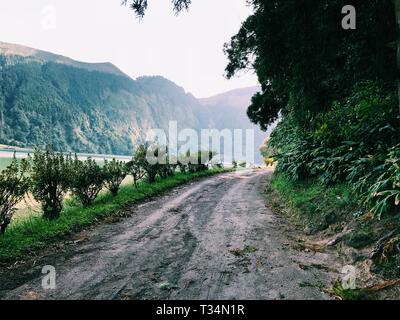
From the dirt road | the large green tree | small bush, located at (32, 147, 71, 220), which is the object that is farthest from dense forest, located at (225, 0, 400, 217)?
small bush, located at (32, 147, 71, 220)

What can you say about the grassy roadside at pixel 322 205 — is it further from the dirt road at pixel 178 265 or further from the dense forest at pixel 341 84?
the dirt road at pixel 178 265

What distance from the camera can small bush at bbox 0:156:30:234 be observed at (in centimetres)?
702

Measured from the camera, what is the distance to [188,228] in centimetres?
786

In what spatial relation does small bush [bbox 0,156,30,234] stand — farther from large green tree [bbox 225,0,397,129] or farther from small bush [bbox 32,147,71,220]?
large green tree [bbox 225,0,397,129]

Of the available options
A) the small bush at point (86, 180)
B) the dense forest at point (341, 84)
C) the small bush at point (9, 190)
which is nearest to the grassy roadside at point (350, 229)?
the dense forest at point (341, 84)

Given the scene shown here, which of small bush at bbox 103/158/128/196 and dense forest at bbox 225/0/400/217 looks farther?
small bush at bbox 103/158/128/196

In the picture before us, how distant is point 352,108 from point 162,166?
13473 millimetres

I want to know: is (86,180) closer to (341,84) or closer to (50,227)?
(50,227)

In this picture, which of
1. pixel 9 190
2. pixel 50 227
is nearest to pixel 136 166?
pixel 50 227

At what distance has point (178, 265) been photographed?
5.16 m

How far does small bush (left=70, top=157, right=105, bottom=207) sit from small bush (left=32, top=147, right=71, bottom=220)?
57 centimetres

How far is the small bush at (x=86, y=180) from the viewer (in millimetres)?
10077

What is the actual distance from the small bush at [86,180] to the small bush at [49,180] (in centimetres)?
57

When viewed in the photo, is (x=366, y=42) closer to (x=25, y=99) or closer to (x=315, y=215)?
(x=315, y=215)
